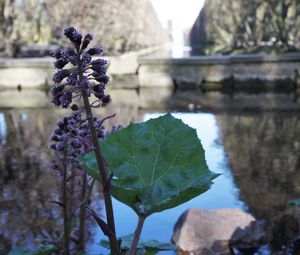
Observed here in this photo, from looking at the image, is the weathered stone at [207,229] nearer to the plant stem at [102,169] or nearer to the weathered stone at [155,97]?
the plant stem at [102,169]

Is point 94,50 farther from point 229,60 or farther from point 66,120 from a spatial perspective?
point 229,60

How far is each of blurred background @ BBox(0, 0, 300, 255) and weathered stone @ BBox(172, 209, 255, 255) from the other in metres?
0.19

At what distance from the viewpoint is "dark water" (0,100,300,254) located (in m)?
3.47

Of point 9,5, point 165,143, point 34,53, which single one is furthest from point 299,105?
point 34,53

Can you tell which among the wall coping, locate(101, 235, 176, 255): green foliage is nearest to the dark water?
locate(101, 235, 176, 255): green foliage

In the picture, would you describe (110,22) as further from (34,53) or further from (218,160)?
(218,160)

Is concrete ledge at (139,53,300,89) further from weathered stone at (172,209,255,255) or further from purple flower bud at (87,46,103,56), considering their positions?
purple flower bud at (87,46,103,56)

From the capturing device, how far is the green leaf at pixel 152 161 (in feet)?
3.26

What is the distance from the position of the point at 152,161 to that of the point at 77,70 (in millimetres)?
221

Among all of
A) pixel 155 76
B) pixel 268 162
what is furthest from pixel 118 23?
pixel 268 162

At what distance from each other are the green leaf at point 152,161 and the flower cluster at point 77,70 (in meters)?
0.10

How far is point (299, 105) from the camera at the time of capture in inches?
346

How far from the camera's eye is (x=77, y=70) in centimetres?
96

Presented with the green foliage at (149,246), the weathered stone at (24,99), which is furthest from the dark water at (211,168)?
the weathered stone at (24,99)
